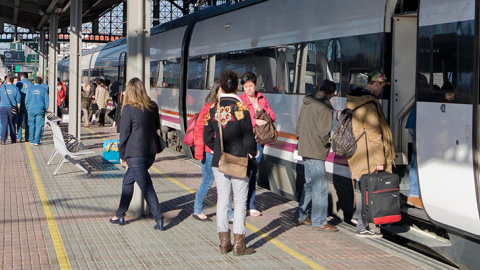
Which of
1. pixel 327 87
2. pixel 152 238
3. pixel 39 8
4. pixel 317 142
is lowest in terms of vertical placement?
pixel 152 238

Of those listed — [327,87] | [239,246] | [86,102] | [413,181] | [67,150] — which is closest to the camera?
[239,246]

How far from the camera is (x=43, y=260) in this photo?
6.33 metres

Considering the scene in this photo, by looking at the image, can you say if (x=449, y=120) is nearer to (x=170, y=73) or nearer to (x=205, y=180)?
(x=205, y=180)

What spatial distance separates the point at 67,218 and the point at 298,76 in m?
3.82

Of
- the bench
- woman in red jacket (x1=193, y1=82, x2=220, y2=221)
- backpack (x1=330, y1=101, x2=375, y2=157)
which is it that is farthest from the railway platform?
backpack (x1=330, y1=101, x2=375, y2=157)

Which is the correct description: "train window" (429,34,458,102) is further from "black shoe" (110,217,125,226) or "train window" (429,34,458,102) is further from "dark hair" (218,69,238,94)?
"black shoe" (110,217,125,226)

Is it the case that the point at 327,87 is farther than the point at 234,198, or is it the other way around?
the point at 327,87

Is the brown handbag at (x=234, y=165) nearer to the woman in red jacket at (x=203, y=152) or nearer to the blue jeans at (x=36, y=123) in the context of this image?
the woman in red jacket at (x=203, y=152)

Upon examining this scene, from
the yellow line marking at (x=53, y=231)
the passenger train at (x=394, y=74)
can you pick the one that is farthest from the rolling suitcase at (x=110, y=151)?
the passenger train at (x=394, y=74)

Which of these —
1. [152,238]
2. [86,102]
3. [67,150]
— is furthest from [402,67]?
[86,102]

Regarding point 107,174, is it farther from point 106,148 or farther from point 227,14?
point 227,14

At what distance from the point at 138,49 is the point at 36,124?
9.22 metres

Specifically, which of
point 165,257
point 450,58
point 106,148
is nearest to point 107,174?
point 106,148

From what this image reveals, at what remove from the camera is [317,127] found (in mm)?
7812
